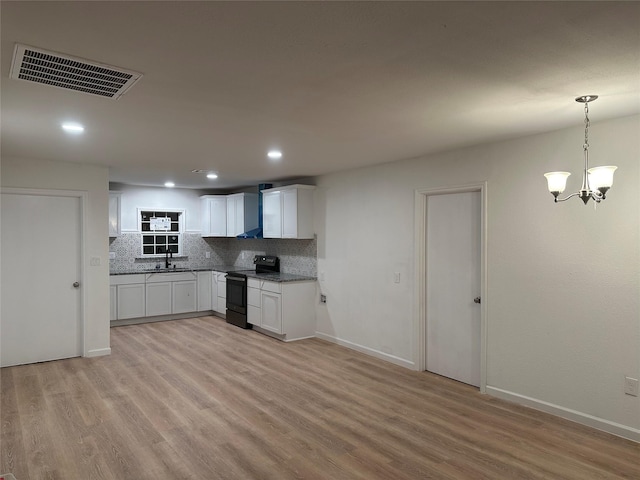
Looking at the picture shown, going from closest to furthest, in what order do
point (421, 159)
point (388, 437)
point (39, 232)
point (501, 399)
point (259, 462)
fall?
point (259, 462) → point (388, 437) → point (501, 399) → point (421, 159) → point (39, 232)

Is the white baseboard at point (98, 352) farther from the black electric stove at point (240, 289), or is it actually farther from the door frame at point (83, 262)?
the black electric stove at point (240, 289)

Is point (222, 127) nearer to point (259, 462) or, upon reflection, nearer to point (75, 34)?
point (75, 34)

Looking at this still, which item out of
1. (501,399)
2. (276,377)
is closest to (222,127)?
(276,377)

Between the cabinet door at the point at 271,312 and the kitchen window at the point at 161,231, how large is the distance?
280cm

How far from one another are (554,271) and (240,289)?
4.80 m

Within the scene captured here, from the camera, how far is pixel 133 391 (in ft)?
13.7

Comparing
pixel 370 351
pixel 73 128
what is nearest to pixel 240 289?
pixel 370 351

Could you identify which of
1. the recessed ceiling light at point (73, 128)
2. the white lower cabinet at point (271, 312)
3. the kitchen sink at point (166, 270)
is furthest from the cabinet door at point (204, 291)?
the recessed ceiling light at point (73, 128)

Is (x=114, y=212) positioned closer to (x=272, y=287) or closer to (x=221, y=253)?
(x=221, y=253)

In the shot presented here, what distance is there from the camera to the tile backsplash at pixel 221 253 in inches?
265

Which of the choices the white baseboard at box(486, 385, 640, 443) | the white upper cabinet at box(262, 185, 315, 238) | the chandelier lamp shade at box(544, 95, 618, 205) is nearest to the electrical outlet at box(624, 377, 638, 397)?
the white baseboard at box(486, 385, 640, 443)

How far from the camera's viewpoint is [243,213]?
7633mm

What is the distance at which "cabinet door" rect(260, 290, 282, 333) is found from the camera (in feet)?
20.0

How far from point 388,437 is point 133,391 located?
256 cm
